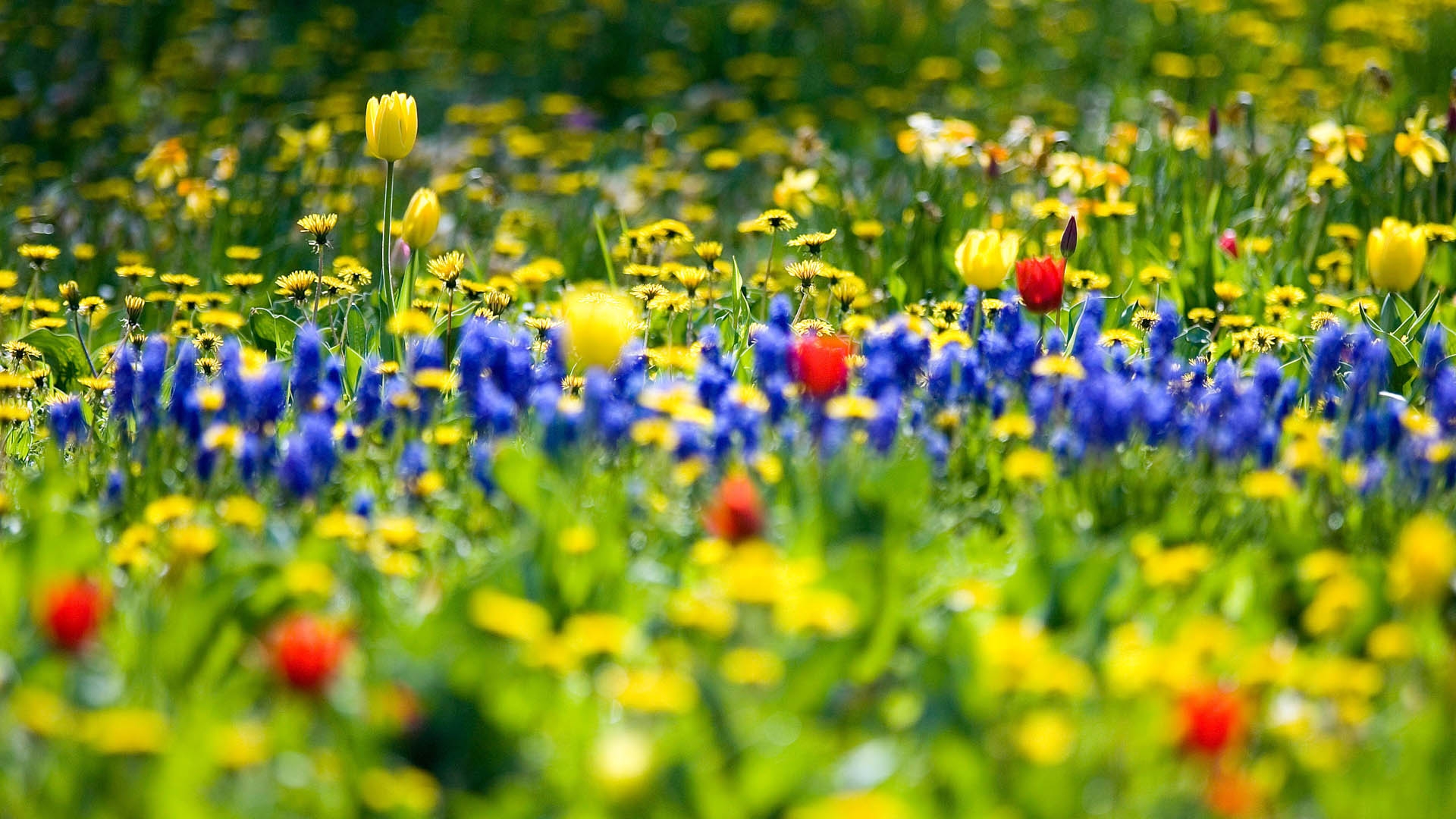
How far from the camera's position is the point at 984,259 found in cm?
338

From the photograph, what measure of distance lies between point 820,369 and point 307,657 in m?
1.31

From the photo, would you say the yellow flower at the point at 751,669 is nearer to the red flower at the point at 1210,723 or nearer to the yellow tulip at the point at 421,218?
the red flower at the point at 1210,723

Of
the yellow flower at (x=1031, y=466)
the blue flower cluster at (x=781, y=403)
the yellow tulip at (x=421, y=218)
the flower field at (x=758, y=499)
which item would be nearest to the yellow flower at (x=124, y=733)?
the flower field at (x=758, y=499)

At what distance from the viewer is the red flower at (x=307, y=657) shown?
1.85 meters

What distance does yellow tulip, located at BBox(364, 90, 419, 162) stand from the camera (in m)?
3.76

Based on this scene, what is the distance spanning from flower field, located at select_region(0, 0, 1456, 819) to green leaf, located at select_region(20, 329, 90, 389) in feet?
0.05

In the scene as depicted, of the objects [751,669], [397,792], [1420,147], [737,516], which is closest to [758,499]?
[737,516]

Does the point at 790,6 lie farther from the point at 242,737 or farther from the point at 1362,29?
the point at 242,737

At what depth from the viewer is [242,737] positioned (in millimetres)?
1972

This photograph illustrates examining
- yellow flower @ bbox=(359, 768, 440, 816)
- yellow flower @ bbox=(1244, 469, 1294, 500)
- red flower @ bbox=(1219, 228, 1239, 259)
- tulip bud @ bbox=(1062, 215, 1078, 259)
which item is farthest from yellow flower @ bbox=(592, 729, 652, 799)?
red flower @ bbox=(1219, 228, 1239, 259)

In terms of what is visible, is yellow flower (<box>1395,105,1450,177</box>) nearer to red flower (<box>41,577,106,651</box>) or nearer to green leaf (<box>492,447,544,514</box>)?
green leaf (<box>492,447,544,514</box>)

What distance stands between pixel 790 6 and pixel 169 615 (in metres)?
7.14

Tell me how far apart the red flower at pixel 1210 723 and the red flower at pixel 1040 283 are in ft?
5.21

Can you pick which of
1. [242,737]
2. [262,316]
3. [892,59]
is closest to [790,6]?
[892,59]
